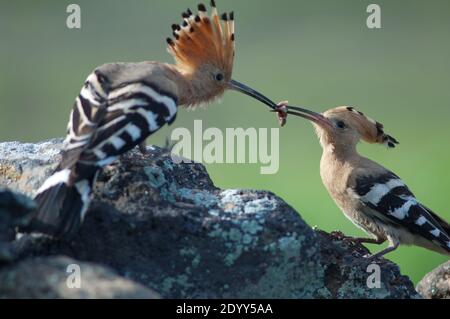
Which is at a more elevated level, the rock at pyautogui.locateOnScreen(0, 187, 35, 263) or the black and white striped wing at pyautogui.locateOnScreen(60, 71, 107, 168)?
the black and white striped wing at pyautogui.locateOnScreen(60, 71, 107, 168)

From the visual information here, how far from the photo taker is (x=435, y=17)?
20234 millimetres

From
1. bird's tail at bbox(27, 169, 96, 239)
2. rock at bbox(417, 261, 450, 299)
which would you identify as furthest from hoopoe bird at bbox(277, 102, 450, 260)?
bird's tail at bbox(27, 169, 96, 239)

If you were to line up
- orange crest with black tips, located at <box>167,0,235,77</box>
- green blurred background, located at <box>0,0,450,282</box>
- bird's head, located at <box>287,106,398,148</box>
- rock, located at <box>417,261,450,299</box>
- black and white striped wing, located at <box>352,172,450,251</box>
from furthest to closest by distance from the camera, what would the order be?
green blurred background, located at <box>0,0,450,282</box>
bird's head, located at <box>287,106,398,148</box>
orange crest with black tips, located at <box>167,0,235,77</box>
black and white striped wing, located at <box>352,172,450,251</box>
rock, located at <box>417,261,450,299</box>

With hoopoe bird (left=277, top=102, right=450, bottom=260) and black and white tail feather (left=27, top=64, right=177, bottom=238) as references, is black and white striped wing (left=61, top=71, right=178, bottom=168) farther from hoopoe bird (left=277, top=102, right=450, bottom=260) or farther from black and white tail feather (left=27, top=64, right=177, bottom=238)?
hoopoe bird (left=277, top=102, right=450, bottom=260)

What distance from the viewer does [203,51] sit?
5699mm

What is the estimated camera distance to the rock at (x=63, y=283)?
11.4ft

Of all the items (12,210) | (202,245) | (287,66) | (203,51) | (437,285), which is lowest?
Answer: (437,285)

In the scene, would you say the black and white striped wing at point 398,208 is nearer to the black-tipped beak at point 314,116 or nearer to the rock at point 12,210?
the black-tipped beak at point 314,116

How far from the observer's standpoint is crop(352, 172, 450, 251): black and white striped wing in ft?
17.6

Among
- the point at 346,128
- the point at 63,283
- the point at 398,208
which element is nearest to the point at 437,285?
the point at 398,208

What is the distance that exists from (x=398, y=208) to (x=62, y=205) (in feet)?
6.32

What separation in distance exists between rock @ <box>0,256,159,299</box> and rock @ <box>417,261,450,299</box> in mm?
1759

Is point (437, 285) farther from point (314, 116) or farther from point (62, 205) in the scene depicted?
point (62, 205)
